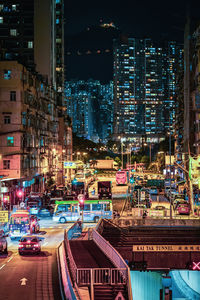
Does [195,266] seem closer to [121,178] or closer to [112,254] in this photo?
[112,254]

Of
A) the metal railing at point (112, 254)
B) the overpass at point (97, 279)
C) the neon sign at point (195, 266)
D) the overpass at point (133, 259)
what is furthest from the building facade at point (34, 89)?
the overpass at point (97, 279)

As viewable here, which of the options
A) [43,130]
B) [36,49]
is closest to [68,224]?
[43,130]

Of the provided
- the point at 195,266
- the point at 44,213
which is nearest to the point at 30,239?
the point at 195,266

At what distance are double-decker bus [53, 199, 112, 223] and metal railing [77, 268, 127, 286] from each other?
25.6 m

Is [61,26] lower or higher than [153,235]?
higher

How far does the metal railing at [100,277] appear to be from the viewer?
59.4 ft

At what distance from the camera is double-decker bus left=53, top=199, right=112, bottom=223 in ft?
146

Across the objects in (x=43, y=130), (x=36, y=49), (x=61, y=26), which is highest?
(x=61, y=26)

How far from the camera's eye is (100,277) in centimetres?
1864

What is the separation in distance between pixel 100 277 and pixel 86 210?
85.4 feet

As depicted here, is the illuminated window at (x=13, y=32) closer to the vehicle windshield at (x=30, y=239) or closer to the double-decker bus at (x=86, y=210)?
the double-decker bus at (x=86, y=210)

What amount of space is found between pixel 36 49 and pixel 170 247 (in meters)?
81.2

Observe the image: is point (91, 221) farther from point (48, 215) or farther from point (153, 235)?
point (153, 235)

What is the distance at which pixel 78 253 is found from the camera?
23.9 meters
